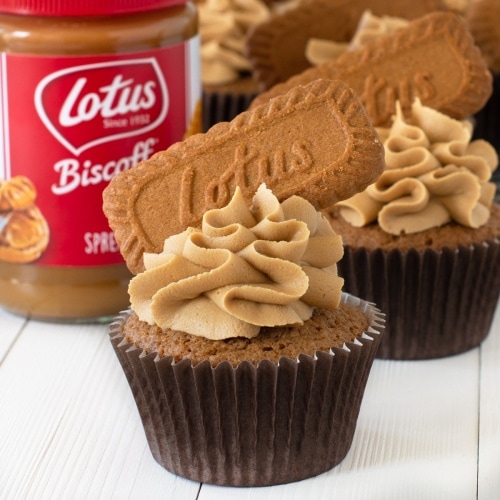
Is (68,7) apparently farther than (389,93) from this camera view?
No

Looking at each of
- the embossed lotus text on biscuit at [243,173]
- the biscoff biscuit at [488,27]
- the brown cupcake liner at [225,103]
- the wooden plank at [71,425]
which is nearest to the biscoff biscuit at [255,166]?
the embossed lotus text on biscuit at [243,173]

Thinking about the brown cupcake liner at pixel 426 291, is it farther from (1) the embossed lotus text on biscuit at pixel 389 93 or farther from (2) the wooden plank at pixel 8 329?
(2) the wooden plank at pixel 8 329

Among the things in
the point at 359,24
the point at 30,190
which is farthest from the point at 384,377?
the point at 359,24

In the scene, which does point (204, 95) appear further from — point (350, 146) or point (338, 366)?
point (338, 366)

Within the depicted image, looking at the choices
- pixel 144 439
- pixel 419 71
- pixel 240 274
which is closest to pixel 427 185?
pixel 419 71

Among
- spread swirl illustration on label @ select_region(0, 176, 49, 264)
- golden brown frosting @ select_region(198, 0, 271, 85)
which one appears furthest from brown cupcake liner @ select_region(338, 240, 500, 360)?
golden brown frosting @ select_region(198, 0, 271, 85)

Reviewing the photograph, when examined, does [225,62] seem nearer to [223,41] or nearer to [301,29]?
[223,41]
